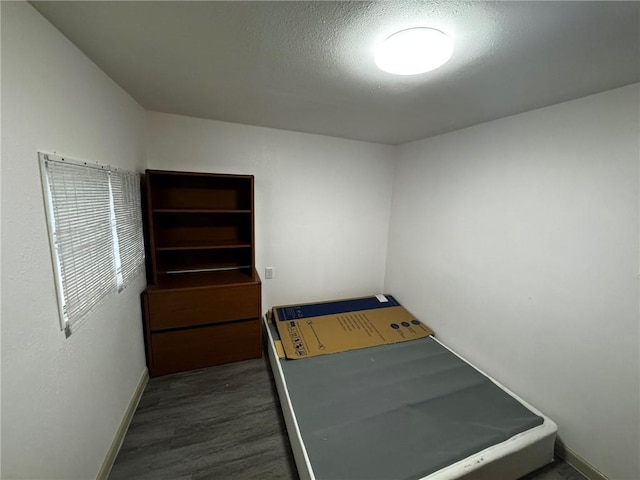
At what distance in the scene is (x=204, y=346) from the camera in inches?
87.1

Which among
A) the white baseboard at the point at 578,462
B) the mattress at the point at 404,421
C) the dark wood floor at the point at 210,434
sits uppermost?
the mattress at the point at 404,421

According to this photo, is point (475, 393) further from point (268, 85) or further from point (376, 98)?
point (268, 85)

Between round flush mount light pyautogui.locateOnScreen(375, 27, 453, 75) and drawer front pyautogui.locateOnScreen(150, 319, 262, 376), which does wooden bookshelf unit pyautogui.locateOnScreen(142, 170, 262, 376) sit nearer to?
drawer front pyautogui.locateOnScreen(150, 319, 262, 376)

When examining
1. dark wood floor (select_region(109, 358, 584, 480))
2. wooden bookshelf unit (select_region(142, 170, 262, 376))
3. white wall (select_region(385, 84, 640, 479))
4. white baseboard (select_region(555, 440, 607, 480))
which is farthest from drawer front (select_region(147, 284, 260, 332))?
white baseboard (select_region(555, 440, 607, 480))

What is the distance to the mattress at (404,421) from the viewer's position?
1.31 m

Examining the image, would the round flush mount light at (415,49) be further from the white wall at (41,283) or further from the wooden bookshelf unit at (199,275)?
the wooden bookshelf unit at (199,275)

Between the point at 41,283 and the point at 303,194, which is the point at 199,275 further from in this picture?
the point at 41,283

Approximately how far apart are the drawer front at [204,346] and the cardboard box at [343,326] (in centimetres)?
30

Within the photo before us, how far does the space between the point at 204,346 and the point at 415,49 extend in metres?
2.55

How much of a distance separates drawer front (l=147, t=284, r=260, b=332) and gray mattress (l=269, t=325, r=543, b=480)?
0.61 m

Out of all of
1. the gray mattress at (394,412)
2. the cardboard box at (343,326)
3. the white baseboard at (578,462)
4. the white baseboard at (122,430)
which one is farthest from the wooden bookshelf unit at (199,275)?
the white baseboard at (578,462)

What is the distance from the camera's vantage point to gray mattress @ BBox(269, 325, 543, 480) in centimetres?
133

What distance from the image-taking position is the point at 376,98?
1625 mm

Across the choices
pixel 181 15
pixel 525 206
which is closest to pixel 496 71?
pixel 525 206
